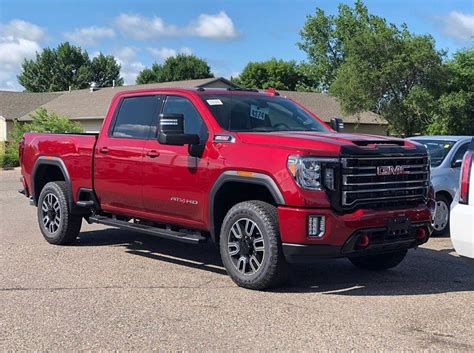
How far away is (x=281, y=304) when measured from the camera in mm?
5816

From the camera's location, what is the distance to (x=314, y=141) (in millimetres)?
6020

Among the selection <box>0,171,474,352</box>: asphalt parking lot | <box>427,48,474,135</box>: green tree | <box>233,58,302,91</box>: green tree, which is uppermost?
<box>233,58,302,91</box>: green tree

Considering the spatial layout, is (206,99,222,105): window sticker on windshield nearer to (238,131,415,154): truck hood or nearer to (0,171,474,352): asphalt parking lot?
(238,131,415,154): truck hood

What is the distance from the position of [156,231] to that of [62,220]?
198cm

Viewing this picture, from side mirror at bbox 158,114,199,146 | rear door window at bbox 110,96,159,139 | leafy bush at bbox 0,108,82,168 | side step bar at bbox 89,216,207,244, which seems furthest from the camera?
leafy bush at bbox 0,108,82,168

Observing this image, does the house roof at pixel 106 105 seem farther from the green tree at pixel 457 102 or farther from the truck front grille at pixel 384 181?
the truck front grille at pixel 384 181

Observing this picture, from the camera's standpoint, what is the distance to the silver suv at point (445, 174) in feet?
31.7

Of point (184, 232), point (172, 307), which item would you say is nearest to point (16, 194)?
point (184, 232)

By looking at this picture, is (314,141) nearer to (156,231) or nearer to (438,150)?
(156,231)

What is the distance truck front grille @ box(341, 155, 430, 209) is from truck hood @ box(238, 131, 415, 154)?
18cm

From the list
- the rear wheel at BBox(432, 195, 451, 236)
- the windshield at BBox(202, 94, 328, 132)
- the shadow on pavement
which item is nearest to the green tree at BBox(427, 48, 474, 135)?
the rear wheel at BBox(432, 195, 451, 236)

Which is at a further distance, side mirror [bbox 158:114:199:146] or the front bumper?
side mirror [bbox 158:114:199:146]

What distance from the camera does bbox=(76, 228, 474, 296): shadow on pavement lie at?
6.48m

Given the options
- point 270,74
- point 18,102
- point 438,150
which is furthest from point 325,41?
point 438,150
